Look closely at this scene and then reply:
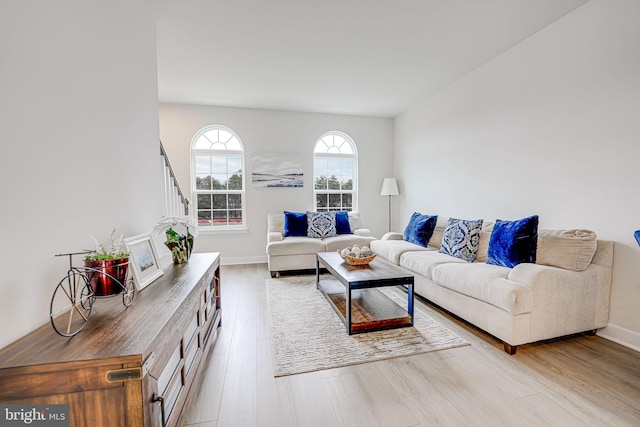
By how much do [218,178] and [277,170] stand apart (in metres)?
1.07

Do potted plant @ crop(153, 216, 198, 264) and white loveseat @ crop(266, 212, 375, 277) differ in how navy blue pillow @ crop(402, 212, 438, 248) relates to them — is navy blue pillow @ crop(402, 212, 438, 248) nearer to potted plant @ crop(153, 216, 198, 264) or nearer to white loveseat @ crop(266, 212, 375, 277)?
white loveseat @ crop(266, 212, 375, 277)

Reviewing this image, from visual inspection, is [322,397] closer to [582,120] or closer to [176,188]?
[176,188]

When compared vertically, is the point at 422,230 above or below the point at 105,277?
below

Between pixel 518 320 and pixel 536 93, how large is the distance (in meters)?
2.24

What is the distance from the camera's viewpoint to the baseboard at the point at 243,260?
4.77 m

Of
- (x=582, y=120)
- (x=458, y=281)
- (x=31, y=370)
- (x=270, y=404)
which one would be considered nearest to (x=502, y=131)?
(x=582, y=120)

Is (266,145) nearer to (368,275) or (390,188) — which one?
(390,188)

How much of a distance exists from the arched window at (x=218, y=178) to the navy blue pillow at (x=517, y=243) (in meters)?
3.88

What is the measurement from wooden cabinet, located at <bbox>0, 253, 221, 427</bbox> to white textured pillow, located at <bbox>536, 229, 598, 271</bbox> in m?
2.76

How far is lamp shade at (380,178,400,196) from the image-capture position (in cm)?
512

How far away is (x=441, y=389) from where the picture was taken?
5.38 feet

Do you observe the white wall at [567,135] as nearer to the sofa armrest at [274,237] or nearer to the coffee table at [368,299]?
the coffee table at [368,299]

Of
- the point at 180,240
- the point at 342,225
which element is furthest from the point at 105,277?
the point at 342,225

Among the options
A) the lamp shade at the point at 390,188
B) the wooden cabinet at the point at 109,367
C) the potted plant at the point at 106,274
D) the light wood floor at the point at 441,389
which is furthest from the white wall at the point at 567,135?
the potted plant at the point at 106,274
